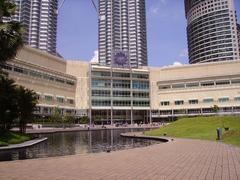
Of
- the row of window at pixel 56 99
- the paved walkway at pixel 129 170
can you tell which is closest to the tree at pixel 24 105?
the paved walkway at pixel 129 170

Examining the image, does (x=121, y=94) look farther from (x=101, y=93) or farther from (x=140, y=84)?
(x=140, y=84)

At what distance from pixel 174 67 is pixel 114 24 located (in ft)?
259

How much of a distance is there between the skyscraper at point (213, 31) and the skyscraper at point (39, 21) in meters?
95.6

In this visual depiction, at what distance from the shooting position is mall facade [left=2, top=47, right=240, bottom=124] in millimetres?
117812

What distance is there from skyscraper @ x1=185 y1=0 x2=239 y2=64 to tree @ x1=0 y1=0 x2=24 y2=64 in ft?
526

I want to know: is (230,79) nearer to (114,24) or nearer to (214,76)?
(214,76)

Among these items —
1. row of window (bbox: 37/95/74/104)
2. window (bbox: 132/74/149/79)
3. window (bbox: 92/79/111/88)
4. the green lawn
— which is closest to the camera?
the green lawn

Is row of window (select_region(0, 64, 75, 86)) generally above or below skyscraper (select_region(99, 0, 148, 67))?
below

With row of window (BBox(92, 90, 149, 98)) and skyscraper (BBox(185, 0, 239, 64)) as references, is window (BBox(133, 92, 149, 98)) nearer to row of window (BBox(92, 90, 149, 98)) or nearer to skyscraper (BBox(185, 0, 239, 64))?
row of window (BBox(92, 90, 149, 98))

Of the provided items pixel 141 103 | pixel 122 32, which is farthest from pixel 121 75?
pixel 122 32

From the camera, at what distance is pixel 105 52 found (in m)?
196

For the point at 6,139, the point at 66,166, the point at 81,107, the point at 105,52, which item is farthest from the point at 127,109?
the point at 66,166

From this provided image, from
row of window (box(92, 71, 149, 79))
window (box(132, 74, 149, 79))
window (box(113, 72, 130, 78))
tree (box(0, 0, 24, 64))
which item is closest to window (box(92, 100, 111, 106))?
row of window (box(92, 71, 149, 79))

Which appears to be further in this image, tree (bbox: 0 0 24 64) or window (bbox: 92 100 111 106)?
window (bbox: 92 100 111 106)
